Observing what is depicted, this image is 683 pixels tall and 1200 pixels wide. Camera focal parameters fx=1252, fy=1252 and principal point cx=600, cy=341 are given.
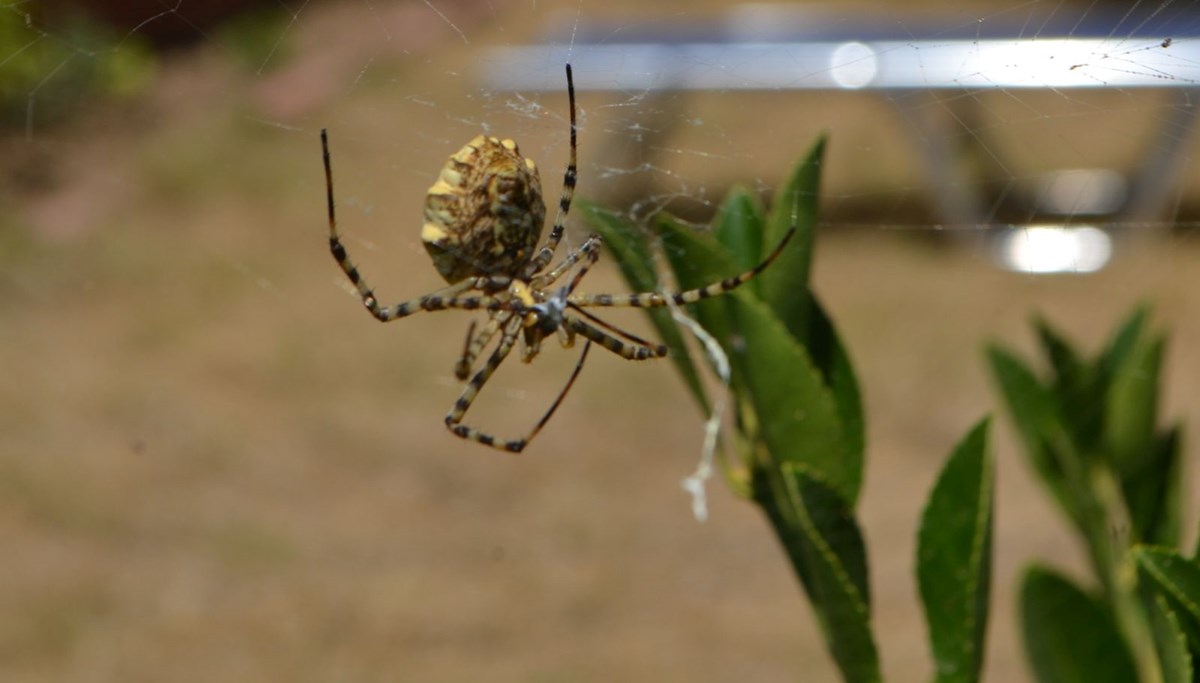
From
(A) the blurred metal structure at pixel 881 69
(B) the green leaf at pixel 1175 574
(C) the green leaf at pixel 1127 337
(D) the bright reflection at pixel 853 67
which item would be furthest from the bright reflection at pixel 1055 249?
(B) the green leaf at pixel 1175 574

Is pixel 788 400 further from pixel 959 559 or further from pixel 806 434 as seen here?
pixel 959 559

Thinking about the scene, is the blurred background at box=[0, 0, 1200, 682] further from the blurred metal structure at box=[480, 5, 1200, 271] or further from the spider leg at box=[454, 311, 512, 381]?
the spider leg at box=[454, 311, 512, 381]

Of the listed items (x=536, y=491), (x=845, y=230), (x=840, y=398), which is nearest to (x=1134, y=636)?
(x=840, y=398)

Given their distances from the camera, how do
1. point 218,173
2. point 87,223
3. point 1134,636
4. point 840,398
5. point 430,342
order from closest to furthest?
point 840,398 < point 1134,636 < point 430,342 < point 87,223 < point 218,173

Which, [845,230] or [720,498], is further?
[845,230]

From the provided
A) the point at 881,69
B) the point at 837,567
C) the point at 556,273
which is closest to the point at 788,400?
the point at 837,567

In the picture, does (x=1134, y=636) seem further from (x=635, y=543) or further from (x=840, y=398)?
(x=635, y=543)
